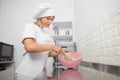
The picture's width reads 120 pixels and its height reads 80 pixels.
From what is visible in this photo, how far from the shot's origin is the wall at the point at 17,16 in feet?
11.5

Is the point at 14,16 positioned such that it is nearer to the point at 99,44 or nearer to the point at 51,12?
the point at 51,12

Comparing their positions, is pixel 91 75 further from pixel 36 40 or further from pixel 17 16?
pixel 17 16

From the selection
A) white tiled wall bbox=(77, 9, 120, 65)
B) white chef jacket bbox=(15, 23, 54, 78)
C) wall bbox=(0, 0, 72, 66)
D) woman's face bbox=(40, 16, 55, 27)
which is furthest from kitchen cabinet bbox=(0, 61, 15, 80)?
white tiled wall bbox=(77, 9, 120, 65)

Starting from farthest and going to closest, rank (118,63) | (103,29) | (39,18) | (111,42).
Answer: (39,18)
(103,29)
(111,42)
(118,63)

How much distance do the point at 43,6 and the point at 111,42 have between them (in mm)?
683

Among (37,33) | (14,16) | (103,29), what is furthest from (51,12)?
(14,16)

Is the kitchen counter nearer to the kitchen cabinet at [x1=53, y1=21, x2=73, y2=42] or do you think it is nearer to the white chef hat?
the white chef hat

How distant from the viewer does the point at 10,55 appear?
3.27 m

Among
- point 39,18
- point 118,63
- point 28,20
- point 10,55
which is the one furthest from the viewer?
point 28,20

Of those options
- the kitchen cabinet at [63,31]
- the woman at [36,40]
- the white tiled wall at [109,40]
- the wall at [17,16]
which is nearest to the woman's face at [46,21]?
the woman at [36,40]

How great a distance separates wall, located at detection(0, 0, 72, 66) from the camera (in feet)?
11.5

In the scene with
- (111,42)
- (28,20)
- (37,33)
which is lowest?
(111,42)

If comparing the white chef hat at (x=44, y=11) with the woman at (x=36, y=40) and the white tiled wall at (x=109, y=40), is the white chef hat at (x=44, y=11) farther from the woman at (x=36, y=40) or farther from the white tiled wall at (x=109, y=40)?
the white tiled wall at (x=109, y=40)

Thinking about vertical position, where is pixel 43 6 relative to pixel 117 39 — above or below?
above
